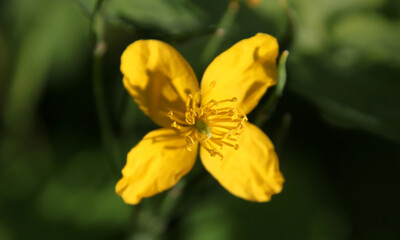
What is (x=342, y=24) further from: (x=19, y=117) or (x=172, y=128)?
(x=19, y=117)

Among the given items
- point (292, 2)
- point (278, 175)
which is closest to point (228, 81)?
point (278, 175)

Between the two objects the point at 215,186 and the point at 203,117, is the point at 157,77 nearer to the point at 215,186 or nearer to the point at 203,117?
the point at 203,117

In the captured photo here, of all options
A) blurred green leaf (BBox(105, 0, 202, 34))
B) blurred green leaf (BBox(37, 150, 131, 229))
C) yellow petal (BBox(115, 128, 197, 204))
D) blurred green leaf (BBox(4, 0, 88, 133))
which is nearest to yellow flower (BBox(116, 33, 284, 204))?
yellow petal (BBox(115, 128, 197, 204))

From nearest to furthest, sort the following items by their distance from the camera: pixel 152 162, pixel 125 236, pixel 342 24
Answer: pixel 152 162
pixel 125 236
pixel 342 24

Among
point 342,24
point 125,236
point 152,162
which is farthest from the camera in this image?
point 342,24

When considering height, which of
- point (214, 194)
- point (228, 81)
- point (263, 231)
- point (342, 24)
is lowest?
point (263, 231)

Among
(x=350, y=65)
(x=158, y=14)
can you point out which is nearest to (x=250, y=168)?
(x=158, y=14)

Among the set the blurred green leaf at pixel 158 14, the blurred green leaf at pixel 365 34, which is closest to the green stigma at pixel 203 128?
the blurred green leaf at pixel 158 14

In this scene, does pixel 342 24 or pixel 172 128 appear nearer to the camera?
pixel 172 128
